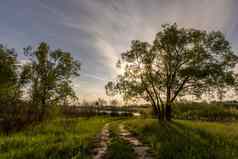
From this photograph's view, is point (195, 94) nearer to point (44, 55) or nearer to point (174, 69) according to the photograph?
point (174, 69)

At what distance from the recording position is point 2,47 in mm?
20062

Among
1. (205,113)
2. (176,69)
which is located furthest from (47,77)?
(205,113)

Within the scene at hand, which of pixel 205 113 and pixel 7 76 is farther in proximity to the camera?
pixel 205 113

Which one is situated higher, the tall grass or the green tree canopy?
the green tree canopy

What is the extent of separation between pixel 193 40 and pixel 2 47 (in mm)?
21926

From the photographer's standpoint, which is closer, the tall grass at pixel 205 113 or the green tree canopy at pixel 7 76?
the green tree canopy at pixel 7 76

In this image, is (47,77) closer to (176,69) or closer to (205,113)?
(176,69)

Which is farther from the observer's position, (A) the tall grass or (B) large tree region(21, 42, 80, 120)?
(A) the tall grass

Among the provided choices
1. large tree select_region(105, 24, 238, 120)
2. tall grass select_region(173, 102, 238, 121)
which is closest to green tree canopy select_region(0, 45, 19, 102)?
large tree select_region(105, 24, 238, 120)

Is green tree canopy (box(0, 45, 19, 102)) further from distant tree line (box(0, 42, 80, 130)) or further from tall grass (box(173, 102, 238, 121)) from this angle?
tall grass (box(173, 102, 238, 121))

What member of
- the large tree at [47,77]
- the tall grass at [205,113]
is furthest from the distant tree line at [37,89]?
the tall grass at [205,113]

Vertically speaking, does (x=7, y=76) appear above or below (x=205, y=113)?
above

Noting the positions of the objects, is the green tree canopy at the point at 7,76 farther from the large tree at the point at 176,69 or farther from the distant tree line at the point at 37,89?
the large tree at the point at 176,69

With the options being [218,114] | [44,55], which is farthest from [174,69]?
[218,114]
